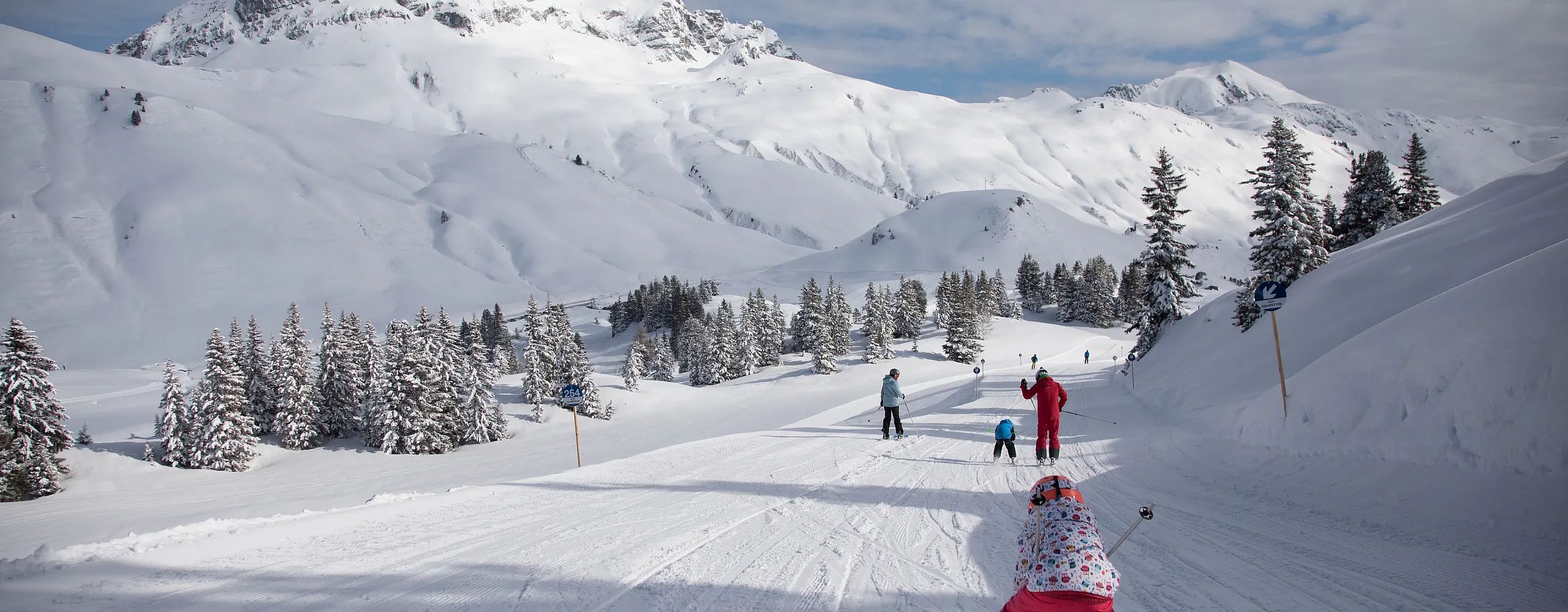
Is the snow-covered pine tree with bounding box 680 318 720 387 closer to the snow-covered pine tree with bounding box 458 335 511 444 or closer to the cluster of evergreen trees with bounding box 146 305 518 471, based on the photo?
the cluster of evergreen trees with bounding box 146 305 518 471

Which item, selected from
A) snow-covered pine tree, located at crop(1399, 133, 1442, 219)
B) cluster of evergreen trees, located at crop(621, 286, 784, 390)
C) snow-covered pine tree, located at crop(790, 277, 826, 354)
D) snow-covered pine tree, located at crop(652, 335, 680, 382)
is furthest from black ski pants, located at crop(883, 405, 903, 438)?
snow-covered pine tree, located at crop(652, 335, 680, 382)

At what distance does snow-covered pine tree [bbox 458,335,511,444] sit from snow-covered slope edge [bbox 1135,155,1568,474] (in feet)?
109

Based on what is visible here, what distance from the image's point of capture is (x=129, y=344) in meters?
101

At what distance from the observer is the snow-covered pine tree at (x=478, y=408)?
36.7 metres

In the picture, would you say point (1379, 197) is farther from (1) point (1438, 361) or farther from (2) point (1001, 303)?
(2) point (1001, 303)

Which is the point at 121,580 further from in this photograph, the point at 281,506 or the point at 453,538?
the point at 281,506

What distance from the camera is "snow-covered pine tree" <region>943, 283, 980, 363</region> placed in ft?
196

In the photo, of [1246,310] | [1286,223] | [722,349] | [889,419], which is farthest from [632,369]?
[1286,223]

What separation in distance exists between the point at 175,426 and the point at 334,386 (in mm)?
7541

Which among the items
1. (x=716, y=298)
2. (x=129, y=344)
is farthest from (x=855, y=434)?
(x=129, y=344)

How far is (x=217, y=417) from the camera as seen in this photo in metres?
30.2

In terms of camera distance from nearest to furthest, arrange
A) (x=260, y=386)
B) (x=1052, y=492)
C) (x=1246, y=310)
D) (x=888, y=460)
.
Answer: (x=1052, y=492) → (x=888, y=460) → (x=1246, y=310) → (x=260, y=386)

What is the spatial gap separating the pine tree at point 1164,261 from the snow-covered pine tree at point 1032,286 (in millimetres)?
73202

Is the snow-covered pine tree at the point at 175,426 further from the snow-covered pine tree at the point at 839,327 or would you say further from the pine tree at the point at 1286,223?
the pine tree at the point at 1286,223
